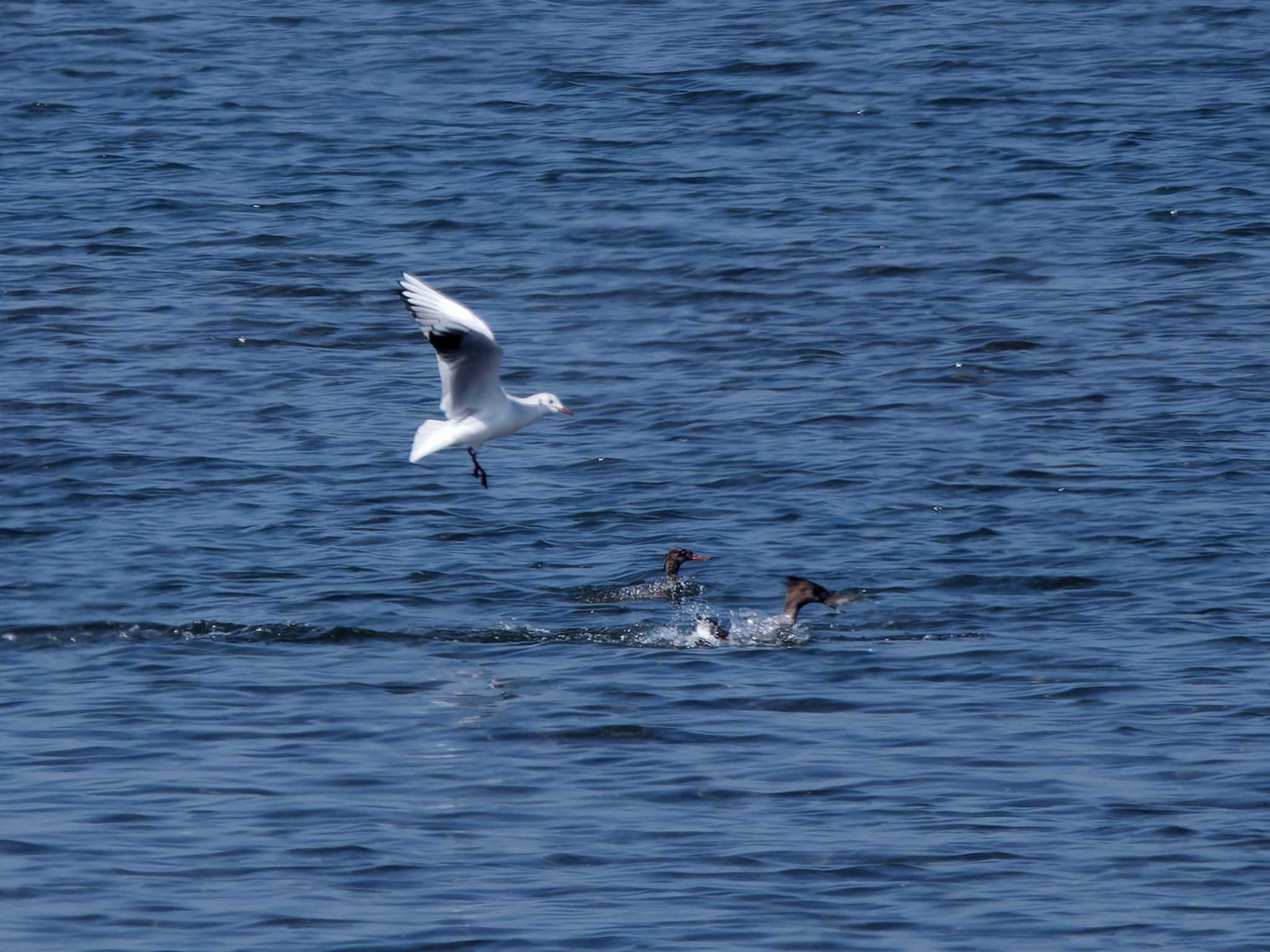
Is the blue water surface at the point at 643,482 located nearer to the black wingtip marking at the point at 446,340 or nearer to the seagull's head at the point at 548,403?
the seagull's head at the point at 548,403

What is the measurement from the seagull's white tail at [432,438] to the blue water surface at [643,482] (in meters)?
1.36

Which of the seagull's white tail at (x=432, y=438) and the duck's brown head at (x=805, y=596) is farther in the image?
the duck's brown head at (x=805, y=596)

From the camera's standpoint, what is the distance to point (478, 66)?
99.1 feet

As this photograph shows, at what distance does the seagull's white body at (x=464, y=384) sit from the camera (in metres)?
12.5

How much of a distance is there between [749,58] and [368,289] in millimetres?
9329

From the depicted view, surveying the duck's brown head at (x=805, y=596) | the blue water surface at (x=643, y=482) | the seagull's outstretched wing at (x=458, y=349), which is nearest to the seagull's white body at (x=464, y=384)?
the seagull's outstretched wing at (x=458, y=349)

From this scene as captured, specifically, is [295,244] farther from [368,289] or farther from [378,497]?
[378,497]

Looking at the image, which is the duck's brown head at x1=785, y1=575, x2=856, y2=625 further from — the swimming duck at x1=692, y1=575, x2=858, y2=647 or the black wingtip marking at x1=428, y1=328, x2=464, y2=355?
the black wingtip marking at x1=428, y1=328, x2=464, y2=355

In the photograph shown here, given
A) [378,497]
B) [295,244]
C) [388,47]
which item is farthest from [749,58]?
[378,497]

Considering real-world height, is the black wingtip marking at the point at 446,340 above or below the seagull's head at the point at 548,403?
above

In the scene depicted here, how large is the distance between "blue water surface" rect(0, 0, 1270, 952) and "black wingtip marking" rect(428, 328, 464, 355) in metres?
1.93

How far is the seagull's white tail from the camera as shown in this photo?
13.0 metres

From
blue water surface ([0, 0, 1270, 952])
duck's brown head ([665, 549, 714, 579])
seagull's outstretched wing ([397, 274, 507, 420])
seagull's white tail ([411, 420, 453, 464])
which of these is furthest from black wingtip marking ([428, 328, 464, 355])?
duck's brown head ([665, 549, 714, 579])

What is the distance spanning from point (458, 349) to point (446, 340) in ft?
0.44
